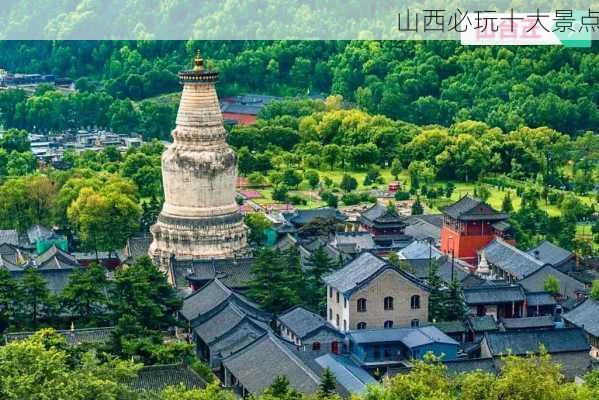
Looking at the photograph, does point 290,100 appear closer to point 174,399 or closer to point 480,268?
point 480,268

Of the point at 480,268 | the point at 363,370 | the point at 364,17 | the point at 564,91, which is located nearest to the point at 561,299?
the point at 480,268

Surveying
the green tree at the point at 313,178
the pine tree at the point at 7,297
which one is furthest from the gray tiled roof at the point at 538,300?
the green tree at the point at 313,178

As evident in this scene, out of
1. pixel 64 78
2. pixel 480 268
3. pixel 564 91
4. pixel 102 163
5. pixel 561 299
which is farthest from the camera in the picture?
pixel 64 78

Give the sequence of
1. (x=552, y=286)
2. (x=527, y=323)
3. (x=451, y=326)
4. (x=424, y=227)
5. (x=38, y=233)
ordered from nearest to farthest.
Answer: (x=451, y=326) < (x=527, y=323) < (x=552, y=286) < (x=38, y=233) < (x=424, y=227)

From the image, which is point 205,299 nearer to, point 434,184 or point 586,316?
point 586,316

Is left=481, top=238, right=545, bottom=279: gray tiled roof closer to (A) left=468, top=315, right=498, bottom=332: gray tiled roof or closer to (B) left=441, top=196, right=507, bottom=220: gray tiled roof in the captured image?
(B) left=441, top=196, right=507, bottom=220: gray tiled roof

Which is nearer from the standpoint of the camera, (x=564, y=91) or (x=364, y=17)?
(x=564, y=91)

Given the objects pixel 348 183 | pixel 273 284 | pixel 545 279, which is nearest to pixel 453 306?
pixel 273 284

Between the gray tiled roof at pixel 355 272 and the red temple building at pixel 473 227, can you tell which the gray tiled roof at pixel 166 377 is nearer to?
the gray tiled roof at pixel 355 272
